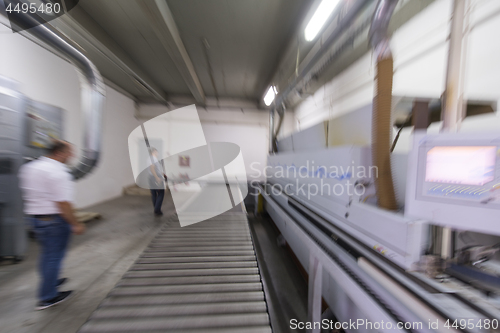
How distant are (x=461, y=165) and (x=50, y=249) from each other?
282 centimetres

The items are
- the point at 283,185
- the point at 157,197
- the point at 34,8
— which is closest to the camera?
the point at 34,8

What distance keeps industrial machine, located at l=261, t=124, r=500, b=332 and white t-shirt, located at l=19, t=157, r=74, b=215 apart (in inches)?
85.3

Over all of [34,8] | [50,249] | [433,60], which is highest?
[34,8]

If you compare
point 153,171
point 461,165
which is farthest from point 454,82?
point 153,171

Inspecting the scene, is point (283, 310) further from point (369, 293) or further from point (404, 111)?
point (404, 111)

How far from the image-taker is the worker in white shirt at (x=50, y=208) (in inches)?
58.0

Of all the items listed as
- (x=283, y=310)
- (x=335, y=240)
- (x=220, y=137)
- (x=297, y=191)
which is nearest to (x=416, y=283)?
(x=335, y=240)

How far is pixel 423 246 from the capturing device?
2.99ft

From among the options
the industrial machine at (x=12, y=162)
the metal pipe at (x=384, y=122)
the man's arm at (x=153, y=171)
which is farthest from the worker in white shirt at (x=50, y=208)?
the metal pipe at (x=384, y=122)

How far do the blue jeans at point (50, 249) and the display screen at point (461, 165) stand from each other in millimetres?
2639

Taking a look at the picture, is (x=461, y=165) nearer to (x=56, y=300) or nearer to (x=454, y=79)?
(x=454, y=79)

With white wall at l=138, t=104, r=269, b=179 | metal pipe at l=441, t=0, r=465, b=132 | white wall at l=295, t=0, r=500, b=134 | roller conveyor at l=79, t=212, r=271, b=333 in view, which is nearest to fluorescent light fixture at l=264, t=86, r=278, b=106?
white wall at l=295, t=0, r=500, b=134

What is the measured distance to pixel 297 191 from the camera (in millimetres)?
2404

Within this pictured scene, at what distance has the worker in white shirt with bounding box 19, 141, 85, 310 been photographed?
1474mm
